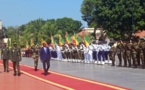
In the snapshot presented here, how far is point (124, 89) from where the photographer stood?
12805 mm

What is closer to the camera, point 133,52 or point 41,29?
point 133,52

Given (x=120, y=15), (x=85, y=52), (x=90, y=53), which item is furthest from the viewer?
(x=120, y=15)

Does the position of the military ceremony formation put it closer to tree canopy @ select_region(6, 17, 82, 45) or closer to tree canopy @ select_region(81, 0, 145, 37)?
tree canopy @ select_region(81, 0, 145, 37)

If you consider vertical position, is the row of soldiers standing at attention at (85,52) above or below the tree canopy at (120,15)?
below

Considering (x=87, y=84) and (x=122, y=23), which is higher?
(x=122, y=23)

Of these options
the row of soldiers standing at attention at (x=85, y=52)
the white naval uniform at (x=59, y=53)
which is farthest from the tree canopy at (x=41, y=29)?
the row of soldiers standing at attention at (x=85, y=52)

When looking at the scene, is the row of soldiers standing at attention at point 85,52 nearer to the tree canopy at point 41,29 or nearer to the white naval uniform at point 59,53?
the white naval uniform at point 59,53

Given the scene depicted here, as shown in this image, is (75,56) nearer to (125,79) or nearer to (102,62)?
(102,62)

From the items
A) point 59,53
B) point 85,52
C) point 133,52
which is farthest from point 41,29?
point 133,52

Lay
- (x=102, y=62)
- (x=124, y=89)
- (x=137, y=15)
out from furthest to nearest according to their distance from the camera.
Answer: (x=137, y=15) < (x=102, y=62) < (x=124, y=89)

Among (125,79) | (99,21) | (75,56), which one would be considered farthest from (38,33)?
(125,79)

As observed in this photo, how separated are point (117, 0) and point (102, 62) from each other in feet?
81.3

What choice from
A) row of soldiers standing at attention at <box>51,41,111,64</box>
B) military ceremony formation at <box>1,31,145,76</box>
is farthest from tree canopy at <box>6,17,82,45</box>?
military ceremony formation at <box>1,31,145,76</box>

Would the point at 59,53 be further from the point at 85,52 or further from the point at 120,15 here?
the point at 120,15
